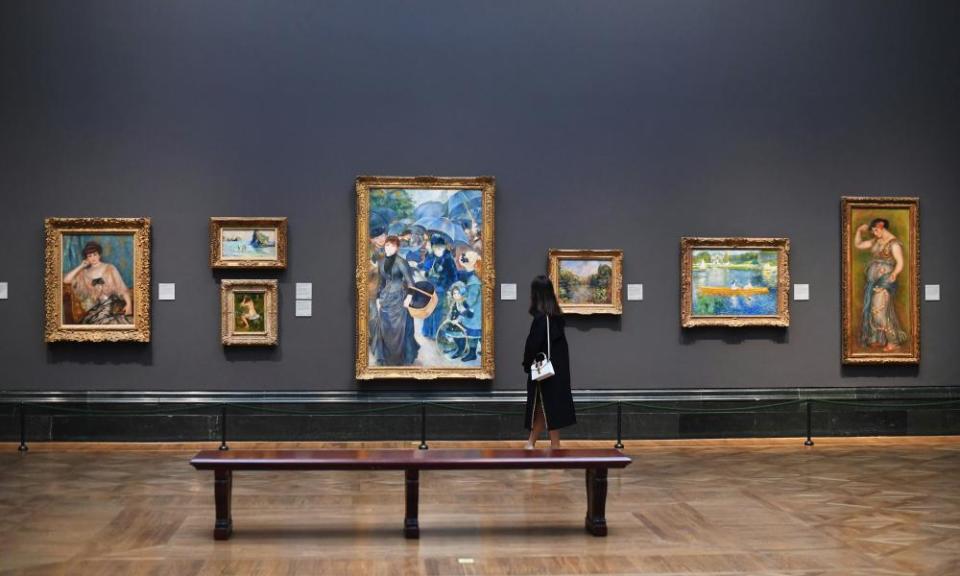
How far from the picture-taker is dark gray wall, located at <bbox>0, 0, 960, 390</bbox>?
47.3 feet

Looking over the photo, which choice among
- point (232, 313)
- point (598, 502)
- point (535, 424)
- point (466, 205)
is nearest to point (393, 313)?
point (466, 205)

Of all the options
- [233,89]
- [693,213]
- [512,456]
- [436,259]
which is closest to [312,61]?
[233,89]

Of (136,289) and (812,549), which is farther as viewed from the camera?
(136,289)

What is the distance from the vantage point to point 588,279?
1472 centimetres

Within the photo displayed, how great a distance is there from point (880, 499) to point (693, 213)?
573 centimetres

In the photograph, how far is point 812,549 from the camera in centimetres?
823

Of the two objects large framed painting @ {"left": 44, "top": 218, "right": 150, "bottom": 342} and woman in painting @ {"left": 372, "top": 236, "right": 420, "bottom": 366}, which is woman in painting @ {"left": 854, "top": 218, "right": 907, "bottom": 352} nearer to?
woman in painting @ {"left": 372, "top": 236, "right": 420, "bottom": 366}

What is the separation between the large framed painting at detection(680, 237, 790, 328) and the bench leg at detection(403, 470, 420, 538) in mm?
7176

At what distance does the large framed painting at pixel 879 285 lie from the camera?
15125 millimetres

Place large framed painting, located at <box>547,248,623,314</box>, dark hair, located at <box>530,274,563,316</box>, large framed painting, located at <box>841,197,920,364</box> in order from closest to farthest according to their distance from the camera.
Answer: dark hair, located at <box>530,274,563,316</box>
large framed painting, located at <box>547,248,623,314</box>
large framed painting, located at <box>841,197,920,364</box>

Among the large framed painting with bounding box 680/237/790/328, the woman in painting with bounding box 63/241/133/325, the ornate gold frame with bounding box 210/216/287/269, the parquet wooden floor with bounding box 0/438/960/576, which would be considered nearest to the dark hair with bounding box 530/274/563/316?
the parquet wooden floor with bounding box 0/438/960/576

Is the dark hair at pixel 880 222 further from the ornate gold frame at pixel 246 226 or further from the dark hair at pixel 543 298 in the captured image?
the ornate gold frame at pixel 246 226

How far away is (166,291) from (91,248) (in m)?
1.18

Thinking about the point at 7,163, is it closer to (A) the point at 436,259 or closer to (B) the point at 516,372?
(A) the point at 436,259
